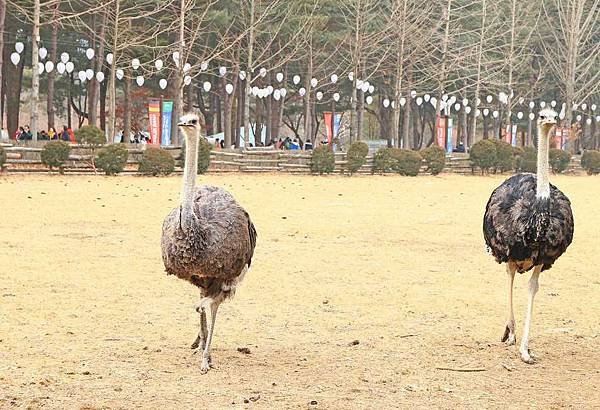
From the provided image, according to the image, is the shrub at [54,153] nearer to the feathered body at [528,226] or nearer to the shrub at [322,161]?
the shrub at [322,161]

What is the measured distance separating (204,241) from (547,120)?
2734mm

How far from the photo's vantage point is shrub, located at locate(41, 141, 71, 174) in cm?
2817

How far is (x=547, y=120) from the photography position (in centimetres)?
786

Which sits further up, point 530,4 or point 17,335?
point 530,4

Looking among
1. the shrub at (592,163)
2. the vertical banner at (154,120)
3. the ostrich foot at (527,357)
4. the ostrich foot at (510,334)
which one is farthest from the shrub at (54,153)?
the shrub at (592,163)

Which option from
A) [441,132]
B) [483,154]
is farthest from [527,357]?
[441,132]

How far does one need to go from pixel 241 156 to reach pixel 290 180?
4924mm

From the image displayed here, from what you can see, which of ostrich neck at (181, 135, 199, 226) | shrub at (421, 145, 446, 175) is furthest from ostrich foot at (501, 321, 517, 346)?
shrub at (421, 145, 446, 175)

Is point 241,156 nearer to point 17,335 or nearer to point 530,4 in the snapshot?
point 530,4

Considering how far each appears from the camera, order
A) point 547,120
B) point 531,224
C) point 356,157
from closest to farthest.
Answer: point 531,224 → point 547,120 → point 356,157

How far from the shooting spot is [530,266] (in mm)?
8094

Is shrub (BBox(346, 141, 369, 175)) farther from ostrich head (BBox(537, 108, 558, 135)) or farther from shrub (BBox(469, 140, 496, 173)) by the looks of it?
ostrich head (BBox(537, 108, 558, 135))

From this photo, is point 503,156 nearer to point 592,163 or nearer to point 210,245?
point 592,163

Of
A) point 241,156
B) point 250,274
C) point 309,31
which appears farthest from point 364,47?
point 250,274
